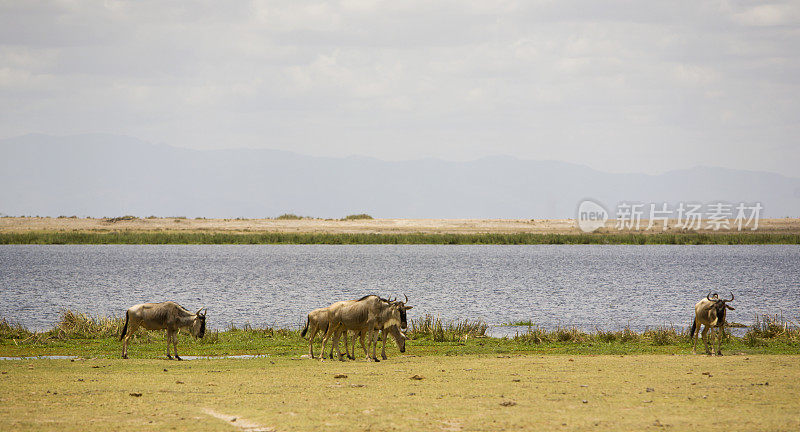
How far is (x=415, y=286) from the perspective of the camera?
51.0 metres

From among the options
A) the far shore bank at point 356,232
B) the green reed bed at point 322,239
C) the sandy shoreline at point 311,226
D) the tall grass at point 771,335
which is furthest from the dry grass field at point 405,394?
the sandy shoreline at point 311,226

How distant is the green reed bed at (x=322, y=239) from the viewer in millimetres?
92500

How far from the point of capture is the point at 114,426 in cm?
1168

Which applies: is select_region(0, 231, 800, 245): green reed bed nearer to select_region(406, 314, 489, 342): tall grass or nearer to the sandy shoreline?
the sandy shoreline

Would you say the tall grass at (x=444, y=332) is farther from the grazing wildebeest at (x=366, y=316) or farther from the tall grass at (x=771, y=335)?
the tall grass at (x=771, y=335)

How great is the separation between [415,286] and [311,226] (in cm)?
6388

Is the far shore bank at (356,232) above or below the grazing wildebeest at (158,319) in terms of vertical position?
above

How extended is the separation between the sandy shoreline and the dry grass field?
300ft

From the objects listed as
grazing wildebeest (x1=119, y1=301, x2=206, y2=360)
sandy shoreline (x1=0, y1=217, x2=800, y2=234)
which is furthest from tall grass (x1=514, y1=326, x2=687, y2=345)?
sandy shoreline (x1=0, y1=217, x2=800, y2=234)

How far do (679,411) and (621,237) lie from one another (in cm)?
9642

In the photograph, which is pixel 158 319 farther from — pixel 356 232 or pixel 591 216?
pixel 591 216

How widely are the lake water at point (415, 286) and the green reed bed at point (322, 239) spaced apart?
531 cm

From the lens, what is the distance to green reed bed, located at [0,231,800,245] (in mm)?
92500

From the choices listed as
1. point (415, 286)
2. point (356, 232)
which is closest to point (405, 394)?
point (415, 286)
